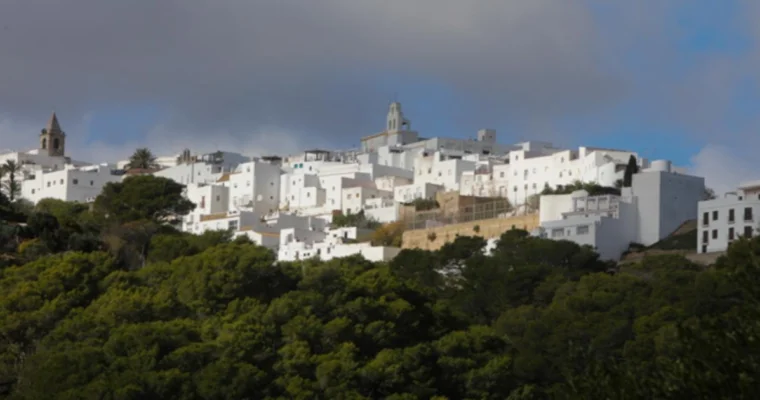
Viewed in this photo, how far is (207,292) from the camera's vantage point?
151ft

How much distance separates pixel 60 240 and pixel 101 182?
32.3 metres

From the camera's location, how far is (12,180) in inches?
3361

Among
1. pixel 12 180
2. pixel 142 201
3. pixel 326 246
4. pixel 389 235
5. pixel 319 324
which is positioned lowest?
pixel 319 324

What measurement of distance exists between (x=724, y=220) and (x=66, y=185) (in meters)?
41.0

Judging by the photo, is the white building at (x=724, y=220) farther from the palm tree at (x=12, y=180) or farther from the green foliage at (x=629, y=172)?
the palm tree at (x=12, y=180)

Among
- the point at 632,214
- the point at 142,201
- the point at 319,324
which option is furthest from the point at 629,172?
the point at 319,324

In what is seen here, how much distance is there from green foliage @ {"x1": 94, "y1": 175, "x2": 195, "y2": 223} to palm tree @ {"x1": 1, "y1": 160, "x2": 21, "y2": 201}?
19022mm

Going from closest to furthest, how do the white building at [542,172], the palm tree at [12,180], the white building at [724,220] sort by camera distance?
the white building at [724,220] < the white building at [542,172] < the palm tree at [12,180]

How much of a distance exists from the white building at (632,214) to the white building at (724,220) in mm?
2349

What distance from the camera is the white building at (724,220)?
55062 mm

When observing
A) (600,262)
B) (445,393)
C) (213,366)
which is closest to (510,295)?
(600,262)

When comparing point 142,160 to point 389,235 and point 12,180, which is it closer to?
point 12,180

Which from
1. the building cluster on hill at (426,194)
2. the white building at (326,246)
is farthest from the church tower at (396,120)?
the white building at (326,246)

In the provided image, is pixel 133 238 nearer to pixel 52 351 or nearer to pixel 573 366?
pixel 52 351
